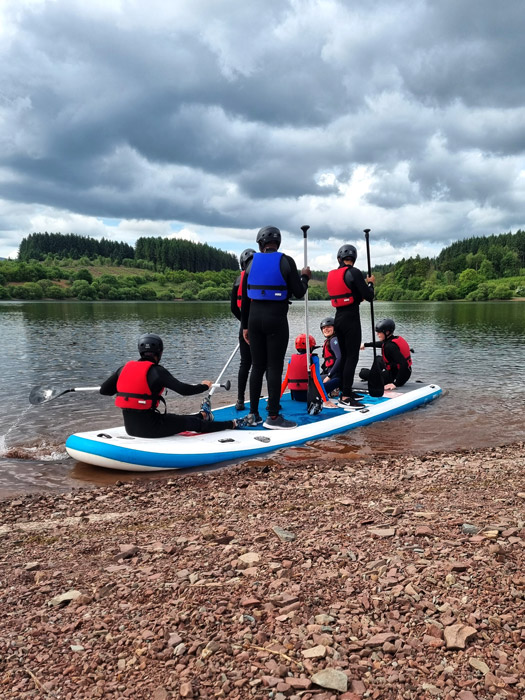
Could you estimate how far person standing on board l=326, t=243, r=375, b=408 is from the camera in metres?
10.1

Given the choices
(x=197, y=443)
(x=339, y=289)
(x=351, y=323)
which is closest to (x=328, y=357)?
(x=351, y=323)

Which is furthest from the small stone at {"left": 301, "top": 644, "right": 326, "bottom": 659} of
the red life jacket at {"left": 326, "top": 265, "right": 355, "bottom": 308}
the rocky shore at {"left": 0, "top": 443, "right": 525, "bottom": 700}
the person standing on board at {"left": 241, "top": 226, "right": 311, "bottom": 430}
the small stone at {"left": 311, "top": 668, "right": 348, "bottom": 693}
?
the red life jacket at {"left": 326, "top": 265, "right": 355, "bottom": 308}

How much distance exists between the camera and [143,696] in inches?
106

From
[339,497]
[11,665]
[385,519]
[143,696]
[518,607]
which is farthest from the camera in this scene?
[339,497]

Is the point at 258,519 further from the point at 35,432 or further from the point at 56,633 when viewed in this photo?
the point at 35,432

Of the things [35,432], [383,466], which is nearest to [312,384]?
[383,466]

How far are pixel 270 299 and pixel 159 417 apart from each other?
272 cm

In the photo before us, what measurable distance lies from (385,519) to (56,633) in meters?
3.15

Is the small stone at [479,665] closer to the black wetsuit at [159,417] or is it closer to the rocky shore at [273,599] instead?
the rocky shore at [273,599]

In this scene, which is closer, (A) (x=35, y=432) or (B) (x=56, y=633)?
(B) (x=56, y=633)

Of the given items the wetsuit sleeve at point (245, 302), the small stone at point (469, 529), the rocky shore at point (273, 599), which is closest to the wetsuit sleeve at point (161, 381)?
the rocky shore at point (273, 599)

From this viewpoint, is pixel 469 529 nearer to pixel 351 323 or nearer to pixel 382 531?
pixel 382 531

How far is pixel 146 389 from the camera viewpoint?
294 inches

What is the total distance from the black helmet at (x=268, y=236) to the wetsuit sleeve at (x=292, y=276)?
0.38m
